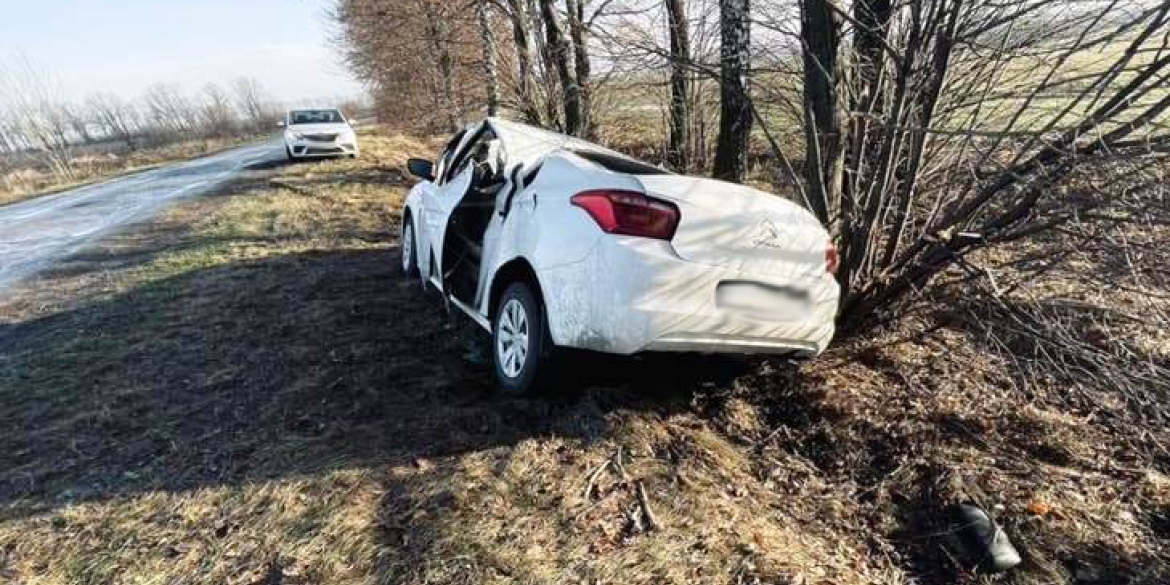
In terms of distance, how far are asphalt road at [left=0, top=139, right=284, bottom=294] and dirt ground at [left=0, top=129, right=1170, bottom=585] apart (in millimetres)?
3685

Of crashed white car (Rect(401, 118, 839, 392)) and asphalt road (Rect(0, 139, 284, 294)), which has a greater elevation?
crashed white car (Rect(401, 118, 839, 392))

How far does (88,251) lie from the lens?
753 cm

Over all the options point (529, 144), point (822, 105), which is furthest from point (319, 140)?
point (822, 105)

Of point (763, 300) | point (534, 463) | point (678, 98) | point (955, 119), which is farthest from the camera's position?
point (678, 98)

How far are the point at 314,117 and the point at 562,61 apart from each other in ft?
32.4

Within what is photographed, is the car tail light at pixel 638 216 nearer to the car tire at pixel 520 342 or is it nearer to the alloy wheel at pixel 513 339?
the car tire at pixel 520 342

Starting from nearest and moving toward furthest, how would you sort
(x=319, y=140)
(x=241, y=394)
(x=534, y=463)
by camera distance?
1. (x=534, y=463)
2. (x=241, y=394)
3. (x=319, y=140)

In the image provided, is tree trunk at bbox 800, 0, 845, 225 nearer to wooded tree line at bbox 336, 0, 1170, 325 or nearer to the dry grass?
wooded tree line at bbox 336, 0, 1170, 325

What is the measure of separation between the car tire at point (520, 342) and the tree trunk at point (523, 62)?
8.32 metres

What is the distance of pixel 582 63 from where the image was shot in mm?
9742

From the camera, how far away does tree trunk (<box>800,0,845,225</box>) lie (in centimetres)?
406

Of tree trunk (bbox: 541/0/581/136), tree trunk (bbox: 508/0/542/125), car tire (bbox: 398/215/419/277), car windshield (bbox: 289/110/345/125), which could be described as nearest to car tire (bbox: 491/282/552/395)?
car tire (bbox: 398/215/419/277)

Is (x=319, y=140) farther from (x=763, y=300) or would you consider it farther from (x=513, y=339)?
(x=763, y=300)

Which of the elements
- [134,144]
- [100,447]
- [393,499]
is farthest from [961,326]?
[134,144]
